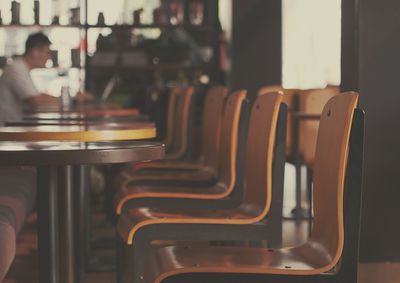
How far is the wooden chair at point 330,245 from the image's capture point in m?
2.24

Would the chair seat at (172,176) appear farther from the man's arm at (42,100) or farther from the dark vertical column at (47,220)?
the man's arm at (42,100)

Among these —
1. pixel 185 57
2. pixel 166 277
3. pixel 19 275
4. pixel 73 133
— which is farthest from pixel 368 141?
pixel 185 57

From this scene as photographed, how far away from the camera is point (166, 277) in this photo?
2246 mm

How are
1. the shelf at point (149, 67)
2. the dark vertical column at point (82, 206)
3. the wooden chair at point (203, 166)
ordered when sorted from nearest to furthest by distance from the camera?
the dark vertical column at point (82, 206) < the wooden chair at point (203, 166) < the shelf at point (149, 67)

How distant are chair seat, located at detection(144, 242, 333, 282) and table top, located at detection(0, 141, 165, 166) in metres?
0.30

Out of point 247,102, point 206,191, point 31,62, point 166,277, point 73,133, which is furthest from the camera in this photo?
point 31,62

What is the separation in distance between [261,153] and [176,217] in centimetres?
39

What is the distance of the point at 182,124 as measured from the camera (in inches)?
225

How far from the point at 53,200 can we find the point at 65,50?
21.4ft

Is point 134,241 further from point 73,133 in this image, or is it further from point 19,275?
point 19,275

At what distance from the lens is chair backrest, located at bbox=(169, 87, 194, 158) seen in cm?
562

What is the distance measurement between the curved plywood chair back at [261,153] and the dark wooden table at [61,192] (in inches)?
22.2

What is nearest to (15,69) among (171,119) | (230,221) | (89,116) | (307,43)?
(171,119)

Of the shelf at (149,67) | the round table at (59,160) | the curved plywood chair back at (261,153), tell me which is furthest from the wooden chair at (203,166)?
the shelf at (149,67)
